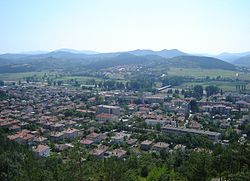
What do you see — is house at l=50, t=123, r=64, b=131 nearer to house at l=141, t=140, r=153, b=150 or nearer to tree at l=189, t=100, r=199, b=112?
house at l=141, t=140, r=153, b=150

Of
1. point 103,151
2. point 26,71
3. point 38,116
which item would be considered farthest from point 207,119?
point 26,71

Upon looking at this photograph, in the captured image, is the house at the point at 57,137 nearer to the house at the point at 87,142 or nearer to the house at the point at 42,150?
the house at the point at 87,142

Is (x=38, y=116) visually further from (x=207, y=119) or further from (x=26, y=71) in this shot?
(x=26, y=71)

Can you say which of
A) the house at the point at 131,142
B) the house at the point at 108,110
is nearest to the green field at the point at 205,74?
the house at the point at 108,110

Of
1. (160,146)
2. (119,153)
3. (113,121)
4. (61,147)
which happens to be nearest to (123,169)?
(119,153)

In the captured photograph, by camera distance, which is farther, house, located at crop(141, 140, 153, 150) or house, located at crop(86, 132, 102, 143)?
house, located at crop(86, 132, 102, 143)

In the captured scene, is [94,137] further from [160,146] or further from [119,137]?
[160,146]

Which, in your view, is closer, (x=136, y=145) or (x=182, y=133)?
(x=136, y=145)

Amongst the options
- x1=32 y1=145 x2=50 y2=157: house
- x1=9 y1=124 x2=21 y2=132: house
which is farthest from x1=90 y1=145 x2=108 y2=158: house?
x1=9 y1=124 x2=21 y2=132: house
